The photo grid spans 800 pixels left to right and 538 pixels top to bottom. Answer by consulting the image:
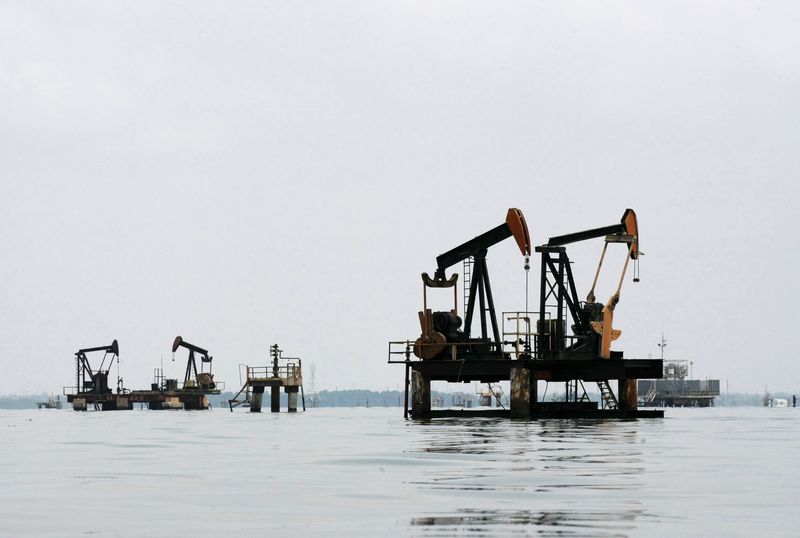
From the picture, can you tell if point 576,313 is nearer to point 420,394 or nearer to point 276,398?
point 420,394

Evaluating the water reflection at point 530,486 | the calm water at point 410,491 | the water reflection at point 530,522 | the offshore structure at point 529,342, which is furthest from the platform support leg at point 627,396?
the water reflection at point 530,522

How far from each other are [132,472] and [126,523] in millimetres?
9161

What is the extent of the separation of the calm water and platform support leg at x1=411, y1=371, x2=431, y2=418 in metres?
27.6

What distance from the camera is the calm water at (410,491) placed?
14344mm

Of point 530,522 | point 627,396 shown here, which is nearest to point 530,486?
point 530,522

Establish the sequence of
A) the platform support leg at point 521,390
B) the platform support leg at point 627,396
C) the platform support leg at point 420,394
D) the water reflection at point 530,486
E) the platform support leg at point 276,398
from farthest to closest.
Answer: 1. the platform support leg at point 276,398
2. the platform support leg at point 627,396
3. the platform support leg at point 420,394
4. the platform support leg at point 521,390
5. the water reflection at point 530,486

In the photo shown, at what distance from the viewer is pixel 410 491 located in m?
18.6

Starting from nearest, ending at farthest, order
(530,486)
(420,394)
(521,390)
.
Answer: (530,486)
(521,390)
(420,394)

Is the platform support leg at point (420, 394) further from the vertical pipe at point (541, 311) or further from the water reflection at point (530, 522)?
the water reflection at point (530, 522)

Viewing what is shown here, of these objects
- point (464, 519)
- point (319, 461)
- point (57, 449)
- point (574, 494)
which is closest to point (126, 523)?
point (464, 519)

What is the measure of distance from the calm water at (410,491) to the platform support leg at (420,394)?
27.6 metres

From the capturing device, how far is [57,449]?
114 feet

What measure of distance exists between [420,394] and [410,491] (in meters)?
42.9

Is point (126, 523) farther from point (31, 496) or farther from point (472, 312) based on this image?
point (472, 312)
